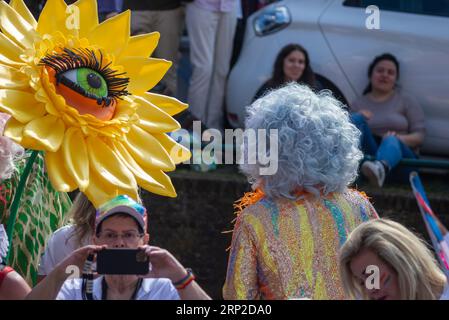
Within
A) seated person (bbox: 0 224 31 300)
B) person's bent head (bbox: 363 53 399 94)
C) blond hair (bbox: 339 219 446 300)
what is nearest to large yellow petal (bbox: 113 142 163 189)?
seated person (bbox: 0 224 31 300)

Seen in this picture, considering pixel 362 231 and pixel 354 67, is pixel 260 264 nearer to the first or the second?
pixel 362 231

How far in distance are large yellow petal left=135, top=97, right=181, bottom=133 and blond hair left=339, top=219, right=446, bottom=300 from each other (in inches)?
36.9

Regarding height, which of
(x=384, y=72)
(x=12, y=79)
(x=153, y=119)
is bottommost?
(x=153, y=119)

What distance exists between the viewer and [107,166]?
416 centimetres

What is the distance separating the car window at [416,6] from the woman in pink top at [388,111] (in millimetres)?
353

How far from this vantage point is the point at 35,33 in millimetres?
4301

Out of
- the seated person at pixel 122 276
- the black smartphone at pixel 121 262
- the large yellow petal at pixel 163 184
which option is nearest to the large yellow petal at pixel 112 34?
the large yellow petal at pixel 163 184

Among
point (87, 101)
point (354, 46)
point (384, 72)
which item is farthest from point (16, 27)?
point (354, 46)

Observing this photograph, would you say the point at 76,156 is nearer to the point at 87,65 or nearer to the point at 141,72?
the point at 87,65

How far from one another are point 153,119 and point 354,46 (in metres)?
3.42

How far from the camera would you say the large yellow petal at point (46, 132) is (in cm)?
400

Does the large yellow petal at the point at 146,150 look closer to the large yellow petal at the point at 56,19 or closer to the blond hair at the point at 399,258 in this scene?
the large yellow petal at the point at 56,19

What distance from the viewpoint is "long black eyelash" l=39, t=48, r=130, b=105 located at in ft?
13.8
